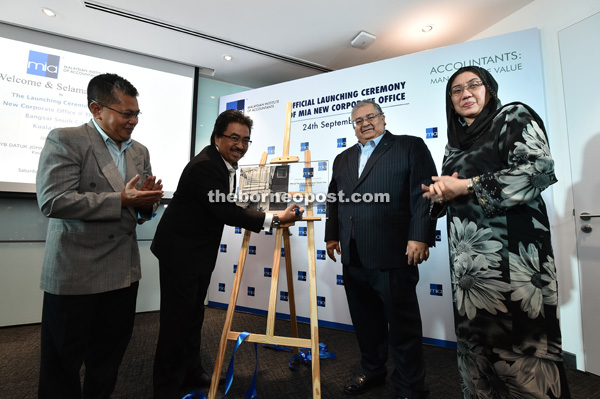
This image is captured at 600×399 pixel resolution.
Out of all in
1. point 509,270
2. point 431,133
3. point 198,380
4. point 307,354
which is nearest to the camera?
point 509,270

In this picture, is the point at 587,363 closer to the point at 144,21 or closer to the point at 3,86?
the point at 144,21

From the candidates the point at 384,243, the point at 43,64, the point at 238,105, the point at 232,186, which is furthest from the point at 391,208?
the point at 43,64

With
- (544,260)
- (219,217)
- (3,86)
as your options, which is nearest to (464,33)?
(544,260)

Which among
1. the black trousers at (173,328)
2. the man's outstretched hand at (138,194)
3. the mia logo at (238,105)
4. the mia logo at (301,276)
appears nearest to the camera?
the man's outstretched hand at (138,194)

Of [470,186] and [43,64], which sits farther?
[43,64]

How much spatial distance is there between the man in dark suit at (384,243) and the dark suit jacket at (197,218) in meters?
0.66

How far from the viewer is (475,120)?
117 cm

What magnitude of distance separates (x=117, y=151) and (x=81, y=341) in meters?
1.00

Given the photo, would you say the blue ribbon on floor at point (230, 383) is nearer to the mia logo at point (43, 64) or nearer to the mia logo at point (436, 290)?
the mia logo at point (436, 290)

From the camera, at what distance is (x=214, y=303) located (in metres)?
3.60

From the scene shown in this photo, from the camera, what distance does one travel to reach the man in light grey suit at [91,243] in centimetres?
129

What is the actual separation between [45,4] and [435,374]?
4868 millimetres

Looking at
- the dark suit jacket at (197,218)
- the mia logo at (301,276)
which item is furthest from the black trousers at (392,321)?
the mia logo at (301,276)

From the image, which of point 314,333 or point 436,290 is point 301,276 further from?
point 314,333
